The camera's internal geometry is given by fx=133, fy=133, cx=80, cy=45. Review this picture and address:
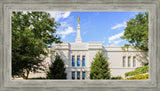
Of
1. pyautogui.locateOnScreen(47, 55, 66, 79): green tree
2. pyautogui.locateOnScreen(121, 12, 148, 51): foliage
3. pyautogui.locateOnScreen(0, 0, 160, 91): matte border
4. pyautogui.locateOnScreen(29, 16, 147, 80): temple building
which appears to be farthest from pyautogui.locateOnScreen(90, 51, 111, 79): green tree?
pyautogui.locateOnScreen(0, 0, 160, 91): matte border

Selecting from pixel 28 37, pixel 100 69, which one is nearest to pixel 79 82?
pixel 28 37

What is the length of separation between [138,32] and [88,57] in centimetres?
295

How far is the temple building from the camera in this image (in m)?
7.50

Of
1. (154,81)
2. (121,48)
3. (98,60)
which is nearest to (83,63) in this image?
(98,60)

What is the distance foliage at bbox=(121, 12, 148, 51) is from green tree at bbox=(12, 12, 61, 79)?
12.8 feet

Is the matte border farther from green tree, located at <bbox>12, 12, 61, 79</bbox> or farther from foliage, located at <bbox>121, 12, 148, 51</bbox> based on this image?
foliage, located at <bbox>121, 12, 148, 51</bbox>

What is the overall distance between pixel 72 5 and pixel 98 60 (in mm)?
5545

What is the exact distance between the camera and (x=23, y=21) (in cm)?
510

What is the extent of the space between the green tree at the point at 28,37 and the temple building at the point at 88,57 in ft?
5.55

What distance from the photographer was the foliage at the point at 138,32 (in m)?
6.74

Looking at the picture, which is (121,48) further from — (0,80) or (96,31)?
(0,80)

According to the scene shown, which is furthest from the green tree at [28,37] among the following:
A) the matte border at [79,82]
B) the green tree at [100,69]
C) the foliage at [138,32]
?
the foliage at [138,32]

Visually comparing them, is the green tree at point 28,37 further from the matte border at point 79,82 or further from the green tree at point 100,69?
Result: the matte border at point 79,82

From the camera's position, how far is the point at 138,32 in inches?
266
